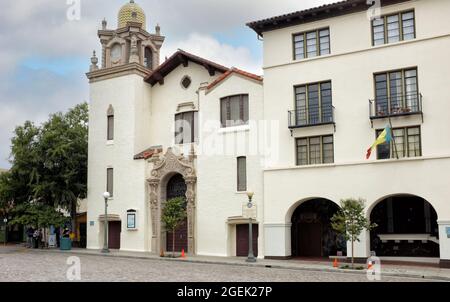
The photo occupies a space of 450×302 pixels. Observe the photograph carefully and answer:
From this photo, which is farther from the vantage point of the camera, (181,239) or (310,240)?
(181,239)

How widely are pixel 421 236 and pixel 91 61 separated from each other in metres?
22.2

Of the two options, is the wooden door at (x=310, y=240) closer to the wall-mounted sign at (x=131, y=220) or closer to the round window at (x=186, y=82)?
the wall-mounted sign at (x=131, y=220)

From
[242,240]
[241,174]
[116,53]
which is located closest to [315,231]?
[242,240]

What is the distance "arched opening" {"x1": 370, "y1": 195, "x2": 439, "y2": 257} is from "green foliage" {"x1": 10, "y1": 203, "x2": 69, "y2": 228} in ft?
59.9

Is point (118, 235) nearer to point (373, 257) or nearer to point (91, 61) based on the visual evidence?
point (91, 61)

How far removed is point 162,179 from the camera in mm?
32969

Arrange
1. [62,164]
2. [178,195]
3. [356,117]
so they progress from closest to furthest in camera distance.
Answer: [356,117]
[178,195]
[62,164]

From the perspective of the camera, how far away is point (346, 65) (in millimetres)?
27516

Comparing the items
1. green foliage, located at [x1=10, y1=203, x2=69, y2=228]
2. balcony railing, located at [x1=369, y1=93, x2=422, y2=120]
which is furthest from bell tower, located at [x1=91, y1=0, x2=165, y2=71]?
balcony railing, located at [x1=369, y1=93, x2=422, y2=120]

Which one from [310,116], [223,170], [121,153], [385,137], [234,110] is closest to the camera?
[385,137]

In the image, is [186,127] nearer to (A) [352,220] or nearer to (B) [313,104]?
(B) [313,104]

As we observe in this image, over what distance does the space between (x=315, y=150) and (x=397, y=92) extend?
471 cm
